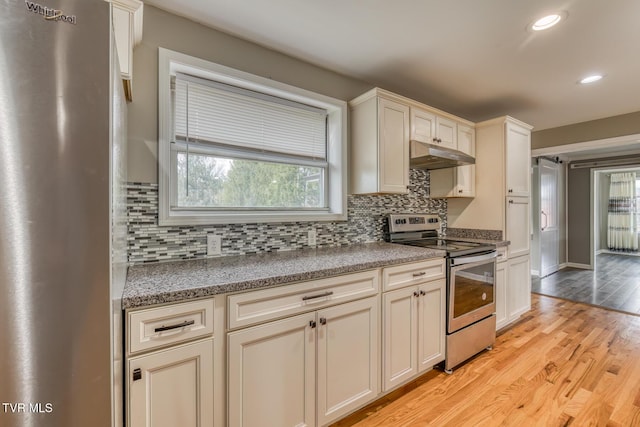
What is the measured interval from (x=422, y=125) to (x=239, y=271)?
1994 millimetres

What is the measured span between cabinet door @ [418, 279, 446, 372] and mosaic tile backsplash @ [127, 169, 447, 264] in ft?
2.33

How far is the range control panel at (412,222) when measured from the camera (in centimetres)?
262

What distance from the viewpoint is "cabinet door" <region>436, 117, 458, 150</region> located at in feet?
8.62

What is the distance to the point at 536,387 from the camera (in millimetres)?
1959

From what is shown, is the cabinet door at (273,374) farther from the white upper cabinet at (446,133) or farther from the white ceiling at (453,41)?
the white upper cabinet at (446,133)

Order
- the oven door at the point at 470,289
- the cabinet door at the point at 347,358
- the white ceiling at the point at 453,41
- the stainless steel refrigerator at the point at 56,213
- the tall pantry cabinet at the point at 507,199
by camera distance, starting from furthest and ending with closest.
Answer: the tall pantry cabinet at the point at 507,199 < the oven door at the point at 470,289 < the white ceiling at the point at 453,41 < the cabinet door at the point at 347,358 < the stainless steel refrigerator at the point at 56,213

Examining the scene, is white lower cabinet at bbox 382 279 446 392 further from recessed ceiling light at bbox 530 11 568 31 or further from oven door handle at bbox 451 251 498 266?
recessed ceiling light at bbox 530 11 568 31

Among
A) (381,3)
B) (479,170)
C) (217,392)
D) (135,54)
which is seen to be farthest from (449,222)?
(135,54)

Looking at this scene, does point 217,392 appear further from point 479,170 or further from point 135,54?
point 479,170

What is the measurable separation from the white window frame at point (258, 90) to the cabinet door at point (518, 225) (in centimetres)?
173

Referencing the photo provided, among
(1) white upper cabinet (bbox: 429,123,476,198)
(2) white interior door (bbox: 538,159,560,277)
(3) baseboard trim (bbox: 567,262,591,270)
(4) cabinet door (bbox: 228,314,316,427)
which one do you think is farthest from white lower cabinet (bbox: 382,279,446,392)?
(3) baseboard trim (bbox: 567,262,591,270)

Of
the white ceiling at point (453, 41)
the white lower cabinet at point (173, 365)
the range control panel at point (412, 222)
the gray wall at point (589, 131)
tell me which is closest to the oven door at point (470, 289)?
the range control panel at point (412, 222)

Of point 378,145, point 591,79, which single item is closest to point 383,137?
point 378,145

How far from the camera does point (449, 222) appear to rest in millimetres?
3248
